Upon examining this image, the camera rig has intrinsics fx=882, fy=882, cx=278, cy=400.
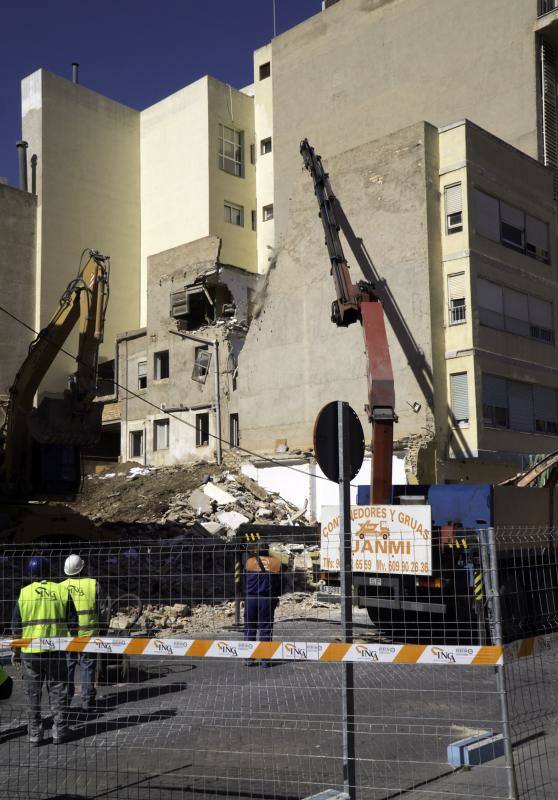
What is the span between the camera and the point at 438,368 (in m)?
28.7

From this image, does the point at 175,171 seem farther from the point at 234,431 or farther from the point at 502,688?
the point at 502,688

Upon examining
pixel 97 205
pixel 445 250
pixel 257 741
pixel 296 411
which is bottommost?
pixel 257 741

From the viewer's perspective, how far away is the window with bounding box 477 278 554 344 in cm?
2908

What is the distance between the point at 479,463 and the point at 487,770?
22687 millimetres

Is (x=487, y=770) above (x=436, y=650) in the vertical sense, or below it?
below

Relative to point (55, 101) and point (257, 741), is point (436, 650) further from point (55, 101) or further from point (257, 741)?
point (55, 101)

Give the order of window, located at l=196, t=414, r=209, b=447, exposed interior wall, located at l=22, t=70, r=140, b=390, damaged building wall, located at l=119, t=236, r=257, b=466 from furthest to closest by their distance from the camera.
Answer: exposed interior wall, located at l=22, t=70, r=140, b=390, window, located at l=196, t=414, r=209, b=447, damaged building wall, located at l=119, t=236, r=257, b=466

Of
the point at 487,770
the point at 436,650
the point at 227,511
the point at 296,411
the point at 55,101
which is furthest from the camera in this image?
the point at 55,101

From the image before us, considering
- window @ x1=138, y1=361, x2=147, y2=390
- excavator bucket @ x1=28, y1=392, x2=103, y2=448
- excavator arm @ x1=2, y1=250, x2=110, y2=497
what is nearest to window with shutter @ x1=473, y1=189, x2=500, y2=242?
excavator arm @ x1=2, y1=250, x2=110, y2=497

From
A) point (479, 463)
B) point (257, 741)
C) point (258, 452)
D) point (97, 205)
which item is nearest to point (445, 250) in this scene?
point (479, 463)

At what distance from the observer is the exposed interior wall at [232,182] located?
4925 cm

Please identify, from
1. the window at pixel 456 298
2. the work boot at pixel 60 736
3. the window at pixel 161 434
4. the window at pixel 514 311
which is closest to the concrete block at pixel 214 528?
the window at pixel 456 298

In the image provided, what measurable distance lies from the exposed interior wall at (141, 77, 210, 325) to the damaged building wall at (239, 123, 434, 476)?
1583cm

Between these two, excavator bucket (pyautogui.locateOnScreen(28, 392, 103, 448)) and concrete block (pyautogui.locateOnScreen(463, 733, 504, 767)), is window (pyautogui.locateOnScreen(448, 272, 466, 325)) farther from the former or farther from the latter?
concrete block (pyautogui.locateOnScreen(463, 733, 504, 767))
